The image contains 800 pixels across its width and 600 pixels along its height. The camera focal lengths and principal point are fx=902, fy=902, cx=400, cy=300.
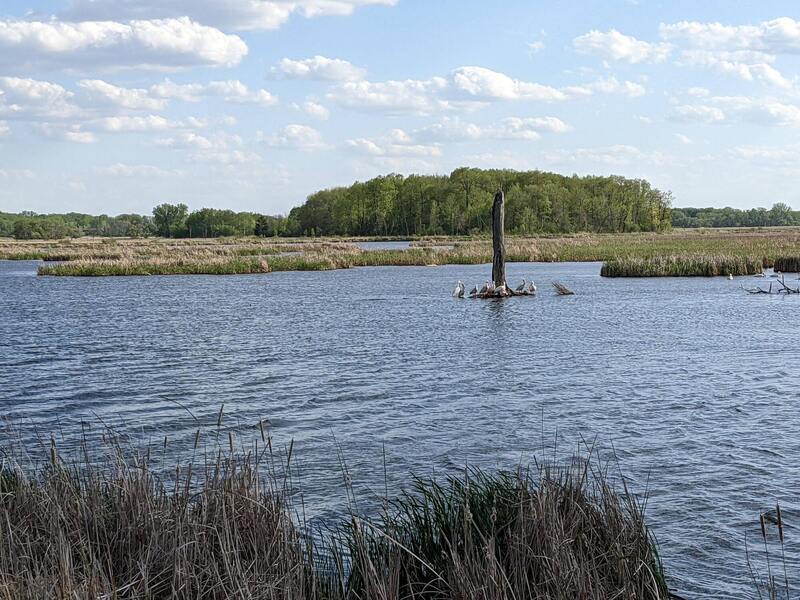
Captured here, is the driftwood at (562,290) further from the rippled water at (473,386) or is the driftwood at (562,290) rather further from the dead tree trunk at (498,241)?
the dead tree trunk at (498,241)

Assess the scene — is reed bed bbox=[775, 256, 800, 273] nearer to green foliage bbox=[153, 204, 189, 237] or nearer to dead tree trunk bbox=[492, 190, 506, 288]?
dead tree trunk bbox=[492, 190, 506, 288]

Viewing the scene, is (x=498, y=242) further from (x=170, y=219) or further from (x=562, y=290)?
(x=170, y=219)

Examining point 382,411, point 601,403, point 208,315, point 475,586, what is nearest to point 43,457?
point 382,411

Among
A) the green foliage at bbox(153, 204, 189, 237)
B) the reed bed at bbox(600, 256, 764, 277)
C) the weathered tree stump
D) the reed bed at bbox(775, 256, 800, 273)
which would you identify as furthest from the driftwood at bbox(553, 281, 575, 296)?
the green foliage at bbox(153, 204, 189, 237)

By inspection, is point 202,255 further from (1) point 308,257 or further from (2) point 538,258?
(2) point 538,258

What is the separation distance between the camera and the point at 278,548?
6348 millimetres

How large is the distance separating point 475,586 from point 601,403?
9.61 m

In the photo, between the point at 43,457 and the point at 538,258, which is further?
the point at 538,258

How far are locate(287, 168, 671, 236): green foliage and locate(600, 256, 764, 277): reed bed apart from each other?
73361mm

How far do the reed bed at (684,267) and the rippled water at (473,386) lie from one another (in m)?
12.3

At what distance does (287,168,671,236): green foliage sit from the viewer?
413 ft

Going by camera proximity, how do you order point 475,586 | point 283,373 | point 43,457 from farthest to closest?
1. point 283,373
2. point 43,457
3. point 475,586

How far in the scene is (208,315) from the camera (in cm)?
3156

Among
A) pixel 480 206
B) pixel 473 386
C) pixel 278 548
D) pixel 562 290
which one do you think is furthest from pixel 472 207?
pixel 278 548
